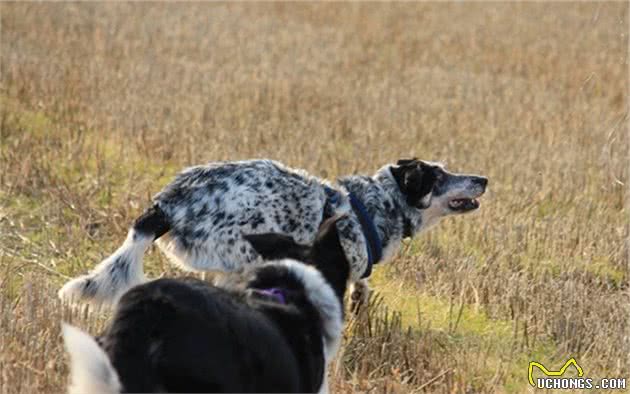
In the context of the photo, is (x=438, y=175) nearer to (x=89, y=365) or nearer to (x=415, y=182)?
(x=415, y=182)

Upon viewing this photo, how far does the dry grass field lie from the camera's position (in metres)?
5.42

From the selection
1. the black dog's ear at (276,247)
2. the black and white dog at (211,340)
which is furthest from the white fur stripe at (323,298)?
the black dog's ear at (276,247)

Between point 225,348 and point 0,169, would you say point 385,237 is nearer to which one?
point 225,348

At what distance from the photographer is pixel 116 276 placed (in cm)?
507

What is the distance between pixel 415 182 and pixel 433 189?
0.59ft

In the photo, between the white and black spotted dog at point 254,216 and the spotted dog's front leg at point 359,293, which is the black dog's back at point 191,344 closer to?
the white and black spotted dog at point 254,216

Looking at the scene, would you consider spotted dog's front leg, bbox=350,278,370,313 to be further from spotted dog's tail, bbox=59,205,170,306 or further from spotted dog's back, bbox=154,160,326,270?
spotted dog's tail, bbox=59,205,170,306

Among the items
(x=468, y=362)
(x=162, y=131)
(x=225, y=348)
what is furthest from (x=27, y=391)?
(x=162, y=131)

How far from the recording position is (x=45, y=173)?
26.0 ft

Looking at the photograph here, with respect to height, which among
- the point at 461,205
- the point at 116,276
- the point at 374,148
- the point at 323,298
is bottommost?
the point at 374,148

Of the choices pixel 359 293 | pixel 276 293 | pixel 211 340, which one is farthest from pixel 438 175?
pixel 211 340

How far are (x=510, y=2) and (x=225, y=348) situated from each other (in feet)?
65.4

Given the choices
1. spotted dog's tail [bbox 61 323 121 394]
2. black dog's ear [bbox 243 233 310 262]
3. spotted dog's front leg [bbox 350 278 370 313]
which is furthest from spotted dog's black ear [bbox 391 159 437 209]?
spotted dog's tail [bbox 61 323 121 394]

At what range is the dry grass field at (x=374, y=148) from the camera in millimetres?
5422
